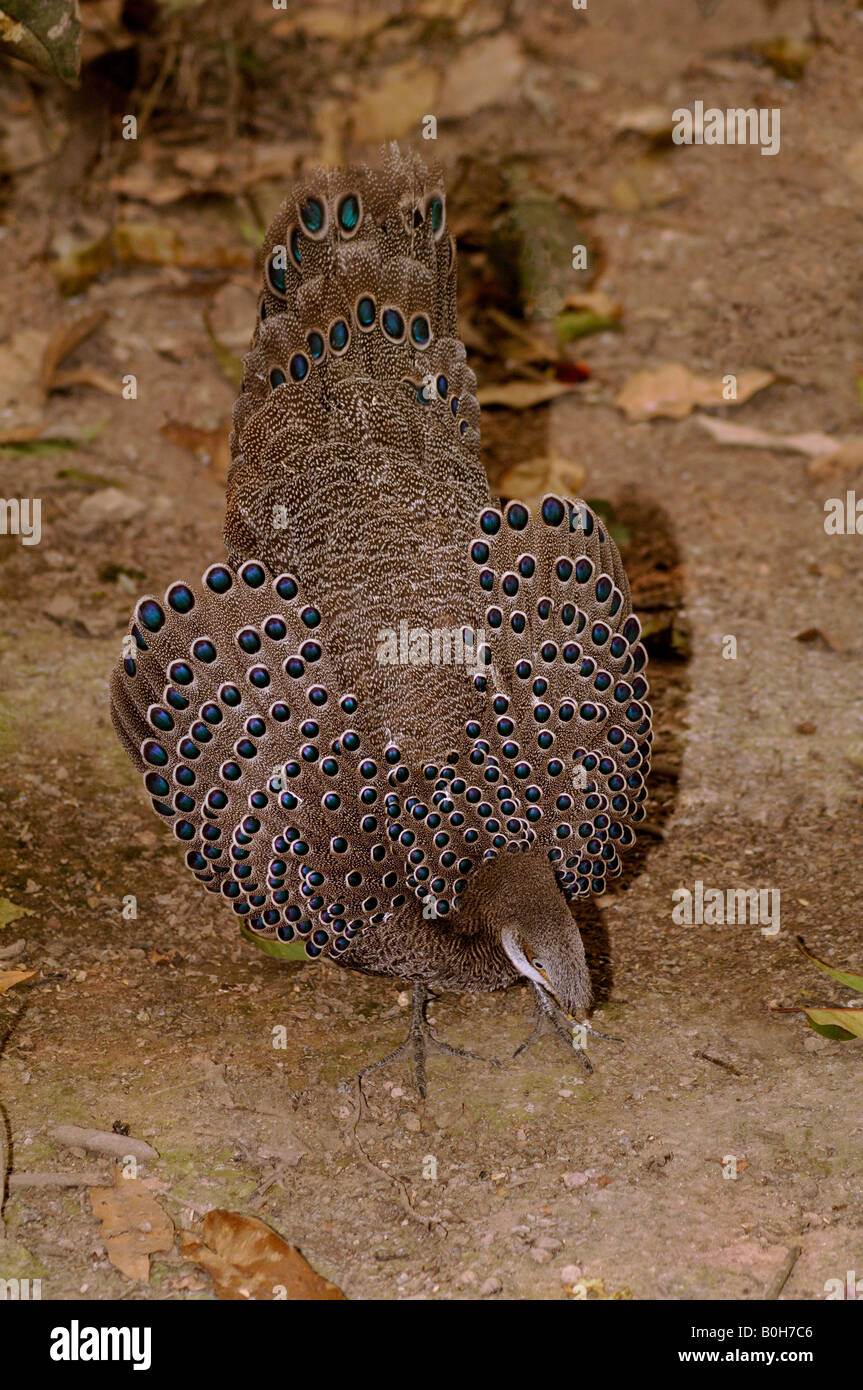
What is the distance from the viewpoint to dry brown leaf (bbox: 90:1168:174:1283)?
3.75 m

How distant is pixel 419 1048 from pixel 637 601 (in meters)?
2.96

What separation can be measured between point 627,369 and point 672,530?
1455 millimetres

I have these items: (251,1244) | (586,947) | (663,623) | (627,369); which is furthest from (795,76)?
(251,1244)

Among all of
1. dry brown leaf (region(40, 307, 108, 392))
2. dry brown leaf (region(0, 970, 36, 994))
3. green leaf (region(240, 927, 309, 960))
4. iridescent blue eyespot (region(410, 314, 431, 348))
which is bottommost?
dry brown leaf (region(0, 970, 36, 994))

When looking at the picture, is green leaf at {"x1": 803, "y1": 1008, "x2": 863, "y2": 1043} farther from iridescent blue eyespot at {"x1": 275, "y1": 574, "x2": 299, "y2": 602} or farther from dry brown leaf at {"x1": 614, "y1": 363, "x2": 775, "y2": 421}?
dry brown leaf at {"x1": 614, "y1": 363, "x2": 775, "y2": 421}

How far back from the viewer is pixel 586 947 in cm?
502

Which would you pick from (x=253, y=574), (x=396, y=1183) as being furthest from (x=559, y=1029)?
(x=253, y=574)

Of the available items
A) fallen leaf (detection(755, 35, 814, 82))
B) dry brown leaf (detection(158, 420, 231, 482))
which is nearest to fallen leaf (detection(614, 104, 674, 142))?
fallen leaf (detection(755, 35, 814, 82))

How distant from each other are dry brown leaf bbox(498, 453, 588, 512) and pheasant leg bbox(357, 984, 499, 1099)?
3.17m

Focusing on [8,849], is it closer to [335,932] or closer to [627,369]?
[335,932]

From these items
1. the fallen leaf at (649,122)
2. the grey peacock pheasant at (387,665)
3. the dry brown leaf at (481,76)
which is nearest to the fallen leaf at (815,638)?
the grey peacock pheasant at (387,665)

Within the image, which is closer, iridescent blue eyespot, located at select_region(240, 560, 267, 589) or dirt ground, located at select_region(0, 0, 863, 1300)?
dirt ground, located at select_region(0, 0, 863, 1300)

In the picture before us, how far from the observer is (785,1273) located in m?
3.69

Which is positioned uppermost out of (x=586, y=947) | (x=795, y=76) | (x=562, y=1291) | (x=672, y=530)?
(x=795, y=76)
